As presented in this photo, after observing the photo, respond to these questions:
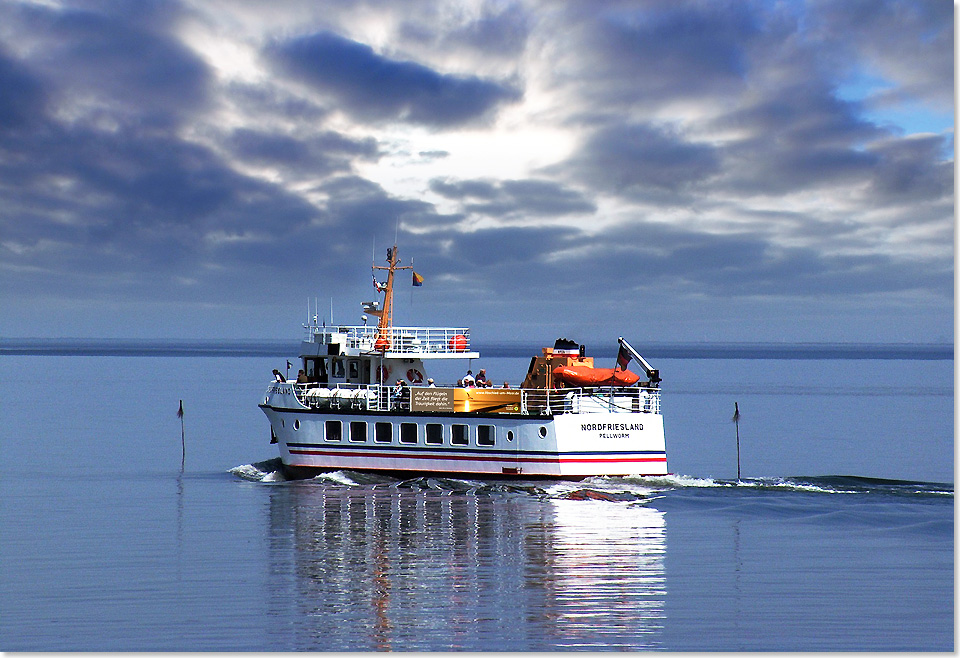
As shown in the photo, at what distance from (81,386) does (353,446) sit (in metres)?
98.8

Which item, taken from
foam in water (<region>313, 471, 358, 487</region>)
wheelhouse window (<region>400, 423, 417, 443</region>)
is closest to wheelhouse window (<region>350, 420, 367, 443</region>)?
foam in water (<region>313, 471, 358, 487</region>)

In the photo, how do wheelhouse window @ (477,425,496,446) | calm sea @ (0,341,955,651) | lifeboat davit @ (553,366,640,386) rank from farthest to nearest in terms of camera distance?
lifeboat davit @ (553,366,640,386)
wheelhouse window @ (477,425,496,446)
calm sea @ (0,341,955,651)

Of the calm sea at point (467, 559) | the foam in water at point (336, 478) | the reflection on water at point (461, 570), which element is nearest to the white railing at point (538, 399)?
the foam in water at point (336, 478)

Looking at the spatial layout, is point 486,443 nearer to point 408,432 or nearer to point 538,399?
point 538,399

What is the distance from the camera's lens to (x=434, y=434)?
1671 inches

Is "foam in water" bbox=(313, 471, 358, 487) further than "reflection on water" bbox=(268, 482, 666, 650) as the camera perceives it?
Yes

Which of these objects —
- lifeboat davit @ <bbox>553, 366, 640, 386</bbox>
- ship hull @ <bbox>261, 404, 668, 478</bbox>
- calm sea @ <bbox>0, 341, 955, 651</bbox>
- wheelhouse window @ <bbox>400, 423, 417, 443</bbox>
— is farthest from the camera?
lifeboat davit @ <bbox>553, 366, 640, 386</bbox>

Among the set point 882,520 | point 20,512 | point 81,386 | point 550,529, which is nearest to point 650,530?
point 550,529

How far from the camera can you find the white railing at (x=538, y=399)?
1636 inches

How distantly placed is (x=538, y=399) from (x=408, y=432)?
18.3 ft

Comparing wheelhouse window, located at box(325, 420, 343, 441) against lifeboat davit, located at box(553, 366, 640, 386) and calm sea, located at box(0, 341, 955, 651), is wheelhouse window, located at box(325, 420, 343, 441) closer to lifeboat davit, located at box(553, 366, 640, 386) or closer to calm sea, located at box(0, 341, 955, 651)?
calm sea, located at box(0, 341, 955, 651)

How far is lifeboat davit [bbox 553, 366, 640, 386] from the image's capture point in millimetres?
43281

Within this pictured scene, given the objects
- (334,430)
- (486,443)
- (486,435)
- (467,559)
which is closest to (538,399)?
(486,435)

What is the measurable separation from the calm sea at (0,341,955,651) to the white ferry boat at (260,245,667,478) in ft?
3.23
